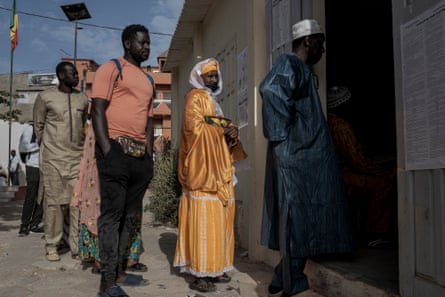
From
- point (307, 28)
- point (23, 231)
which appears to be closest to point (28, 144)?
point (23, 231)

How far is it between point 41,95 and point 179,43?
6.21m

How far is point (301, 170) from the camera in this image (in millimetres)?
3199

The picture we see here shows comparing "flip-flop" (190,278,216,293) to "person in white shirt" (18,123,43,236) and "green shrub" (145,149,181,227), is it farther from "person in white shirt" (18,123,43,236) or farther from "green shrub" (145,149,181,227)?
"green shrub" (145,149,181,227)

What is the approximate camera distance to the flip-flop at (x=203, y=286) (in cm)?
361

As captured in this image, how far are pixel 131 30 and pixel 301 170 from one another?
5.38 feet

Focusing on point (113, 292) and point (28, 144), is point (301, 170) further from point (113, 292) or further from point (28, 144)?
point (28, 144)

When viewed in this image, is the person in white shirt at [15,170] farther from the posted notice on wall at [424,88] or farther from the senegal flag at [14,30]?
the posted notice on wall at [424,88]

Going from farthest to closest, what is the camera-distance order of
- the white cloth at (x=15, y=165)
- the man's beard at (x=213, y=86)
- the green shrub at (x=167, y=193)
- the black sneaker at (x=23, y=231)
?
the white cloth at (x=15, y=165) < the green shrub at (x=167, y=193) < the black sneaker at (x=23, y=231) < the man's beard at (x=213, y=86)

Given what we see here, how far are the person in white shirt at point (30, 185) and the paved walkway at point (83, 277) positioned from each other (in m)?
0.83

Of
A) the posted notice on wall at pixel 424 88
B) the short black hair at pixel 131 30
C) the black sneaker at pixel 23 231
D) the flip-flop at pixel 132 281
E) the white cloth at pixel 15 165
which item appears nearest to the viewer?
the posted notice on wall at pixel 424 88

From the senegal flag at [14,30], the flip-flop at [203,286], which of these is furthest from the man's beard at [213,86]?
the senegal flag at [14,30]

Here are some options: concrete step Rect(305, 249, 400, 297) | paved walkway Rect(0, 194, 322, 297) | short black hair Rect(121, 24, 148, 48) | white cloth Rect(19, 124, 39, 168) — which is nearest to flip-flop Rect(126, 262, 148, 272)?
paved walkway Rect(0, 194, 322, 297)

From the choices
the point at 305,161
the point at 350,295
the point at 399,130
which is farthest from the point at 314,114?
the point at 350,295

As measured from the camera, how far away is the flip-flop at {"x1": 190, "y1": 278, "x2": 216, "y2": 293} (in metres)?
3.61
